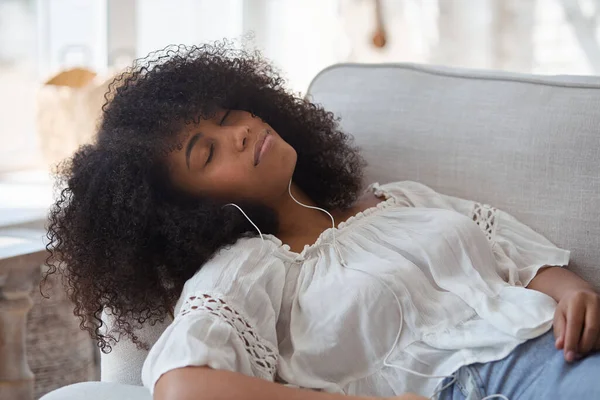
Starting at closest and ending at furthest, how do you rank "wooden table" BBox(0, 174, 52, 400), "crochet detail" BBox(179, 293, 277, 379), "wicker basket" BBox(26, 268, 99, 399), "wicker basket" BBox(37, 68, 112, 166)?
1. "crochet detail" BBox(179, 293, 277, 379)
2. "wooden table" BBox(0, 174, 52, 400)
3. "wicker basket" BBox(26, 268, 99, 399)
4. "wicker basket" BBox(37, 68, 112, 166)

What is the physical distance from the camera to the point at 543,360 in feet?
3.39

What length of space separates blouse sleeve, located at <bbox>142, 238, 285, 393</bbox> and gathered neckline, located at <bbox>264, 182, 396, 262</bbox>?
0.02m

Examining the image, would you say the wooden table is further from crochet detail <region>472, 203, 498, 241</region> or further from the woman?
crochet detail <region>472, 203, 498, 241</region>

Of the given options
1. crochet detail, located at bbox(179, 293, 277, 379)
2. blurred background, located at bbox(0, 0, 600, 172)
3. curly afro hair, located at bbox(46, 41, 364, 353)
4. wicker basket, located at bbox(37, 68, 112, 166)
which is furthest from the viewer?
blurred background, located at bbox(0, 0, 600, 172)

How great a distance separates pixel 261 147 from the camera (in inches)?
47.4

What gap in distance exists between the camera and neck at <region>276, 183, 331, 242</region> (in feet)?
4.15

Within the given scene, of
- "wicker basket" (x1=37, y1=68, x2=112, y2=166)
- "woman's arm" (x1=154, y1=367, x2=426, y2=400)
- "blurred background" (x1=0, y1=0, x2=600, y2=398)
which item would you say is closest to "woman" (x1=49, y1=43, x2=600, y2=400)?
"woman's arm" (x1=154, y1=367, x2=426, y2=400)

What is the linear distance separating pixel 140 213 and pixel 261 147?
21cm

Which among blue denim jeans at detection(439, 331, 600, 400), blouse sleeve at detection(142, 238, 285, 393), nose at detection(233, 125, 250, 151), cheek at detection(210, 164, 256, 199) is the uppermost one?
nose at detection(233, 125, 250, 151)

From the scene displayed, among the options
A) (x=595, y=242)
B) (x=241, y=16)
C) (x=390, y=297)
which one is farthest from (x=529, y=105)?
(x=241, y=16)

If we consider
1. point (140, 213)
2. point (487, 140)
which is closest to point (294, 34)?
point (487, 140)

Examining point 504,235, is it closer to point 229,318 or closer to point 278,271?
point 278,271

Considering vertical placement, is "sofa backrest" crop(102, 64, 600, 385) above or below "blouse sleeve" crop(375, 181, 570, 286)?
above

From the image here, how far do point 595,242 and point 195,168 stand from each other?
0.63 meters
